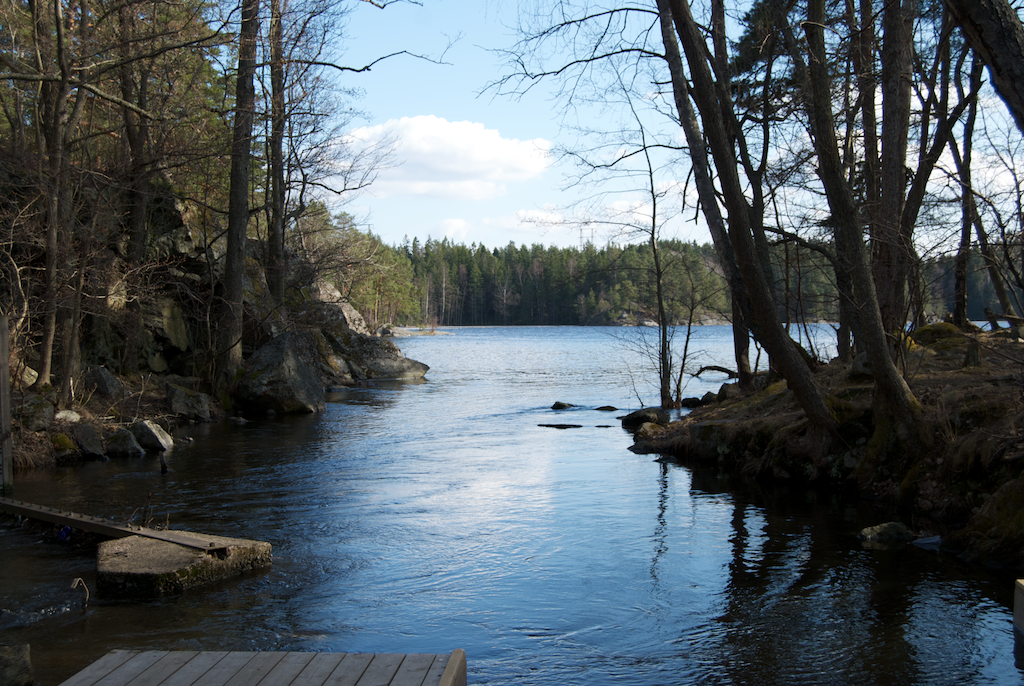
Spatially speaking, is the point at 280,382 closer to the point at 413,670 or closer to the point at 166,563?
the point at 166,563

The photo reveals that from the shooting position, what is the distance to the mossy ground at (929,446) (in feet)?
27.0

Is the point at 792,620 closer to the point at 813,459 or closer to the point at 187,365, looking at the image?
the point at 813,459

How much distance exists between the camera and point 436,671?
3.95 m

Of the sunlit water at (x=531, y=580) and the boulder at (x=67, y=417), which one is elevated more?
the boulder at (x=67, y=417)

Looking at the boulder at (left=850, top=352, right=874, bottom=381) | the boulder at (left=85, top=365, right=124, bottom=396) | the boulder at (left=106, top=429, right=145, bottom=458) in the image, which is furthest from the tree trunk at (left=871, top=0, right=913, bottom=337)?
the boulder at (left=85, top=365, right=124, bottom=396)

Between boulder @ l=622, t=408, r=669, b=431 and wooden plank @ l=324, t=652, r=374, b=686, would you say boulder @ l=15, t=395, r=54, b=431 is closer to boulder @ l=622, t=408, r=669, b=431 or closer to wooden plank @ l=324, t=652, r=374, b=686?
wooden plank @ l=324, t=652, r=374, b=686

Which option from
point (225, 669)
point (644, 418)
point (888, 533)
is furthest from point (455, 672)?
point (644, 418)

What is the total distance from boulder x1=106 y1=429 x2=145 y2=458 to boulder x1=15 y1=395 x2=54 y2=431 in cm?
103

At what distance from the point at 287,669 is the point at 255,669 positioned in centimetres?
16

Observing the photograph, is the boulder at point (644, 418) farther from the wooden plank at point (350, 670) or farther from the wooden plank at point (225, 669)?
the wooden plank at point (225, 669)

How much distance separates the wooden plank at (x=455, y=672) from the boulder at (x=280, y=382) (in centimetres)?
1704

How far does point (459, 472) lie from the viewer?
13016 millimetres

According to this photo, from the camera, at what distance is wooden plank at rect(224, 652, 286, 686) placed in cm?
386

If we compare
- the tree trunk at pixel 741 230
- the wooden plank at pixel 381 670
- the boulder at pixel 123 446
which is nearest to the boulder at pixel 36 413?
the boulder at pixel 123 446
